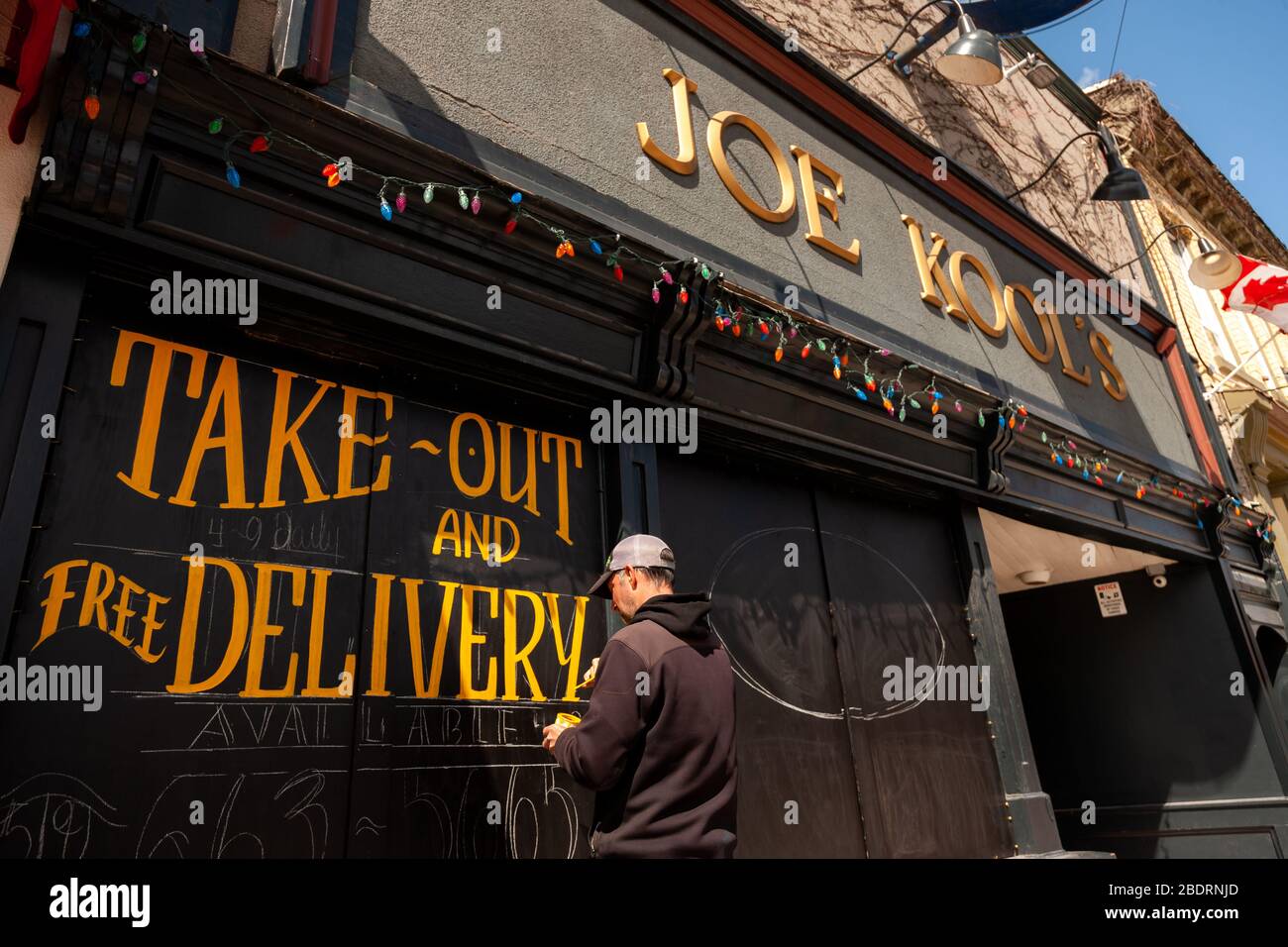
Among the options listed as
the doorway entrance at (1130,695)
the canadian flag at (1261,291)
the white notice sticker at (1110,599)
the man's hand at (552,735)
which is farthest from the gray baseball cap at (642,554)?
the canadian flag at (1261,291)

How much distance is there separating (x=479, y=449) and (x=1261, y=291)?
35.1 ft

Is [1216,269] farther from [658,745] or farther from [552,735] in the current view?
[552,735]

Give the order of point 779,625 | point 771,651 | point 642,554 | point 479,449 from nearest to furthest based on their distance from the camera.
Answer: point 642,554
point 479,449
point 771,651
point 779,625

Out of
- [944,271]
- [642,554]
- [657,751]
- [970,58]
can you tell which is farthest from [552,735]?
[970,58]

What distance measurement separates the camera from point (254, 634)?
2.72m

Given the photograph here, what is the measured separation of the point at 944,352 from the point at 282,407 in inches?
193

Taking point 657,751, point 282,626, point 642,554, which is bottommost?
point 657,751

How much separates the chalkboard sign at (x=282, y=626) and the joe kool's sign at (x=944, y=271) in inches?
96.1

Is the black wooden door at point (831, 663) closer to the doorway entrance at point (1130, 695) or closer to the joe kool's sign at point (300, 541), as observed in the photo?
the joe kool's sign at point (300, 541)

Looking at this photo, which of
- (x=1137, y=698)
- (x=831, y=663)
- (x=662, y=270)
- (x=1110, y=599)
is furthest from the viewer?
(x=1110, y=599)

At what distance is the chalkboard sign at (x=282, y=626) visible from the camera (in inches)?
93.3

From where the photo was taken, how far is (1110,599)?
8.28 metres
